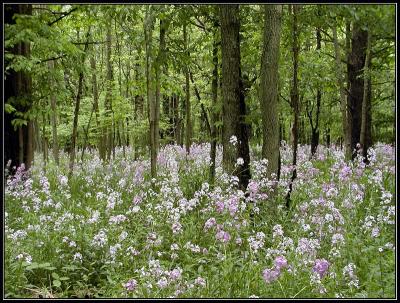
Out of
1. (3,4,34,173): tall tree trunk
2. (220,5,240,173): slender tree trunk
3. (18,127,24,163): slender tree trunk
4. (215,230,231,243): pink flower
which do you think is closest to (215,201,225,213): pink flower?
(215,230,231,243): pink flower

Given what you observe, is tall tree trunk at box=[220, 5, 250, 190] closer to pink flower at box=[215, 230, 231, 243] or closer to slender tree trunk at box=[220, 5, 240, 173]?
slender tree trunk at box=[220, 5, 240, 173]

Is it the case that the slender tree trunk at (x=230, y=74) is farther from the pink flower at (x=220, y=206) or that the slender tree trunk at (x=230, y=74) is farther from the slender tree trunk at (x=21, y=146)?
the slender tree trunk at (x=21, y=146)

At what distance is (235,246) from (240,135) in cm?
275

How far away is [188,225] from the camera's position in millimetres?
6094

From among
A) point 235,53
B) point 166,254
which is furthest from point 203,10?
point 166,254

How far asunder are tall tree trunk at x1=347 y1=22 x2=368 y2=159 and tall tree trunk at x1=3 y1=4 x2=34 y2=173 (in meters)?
9.15

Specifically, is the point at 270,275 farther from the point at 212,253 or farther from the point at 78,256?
the point at 78,256

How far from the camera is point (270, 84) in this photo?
686cm

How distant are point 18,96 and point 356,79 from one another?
31.5 ft

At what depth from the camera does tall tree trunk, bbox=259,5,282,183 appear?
6.68 meters

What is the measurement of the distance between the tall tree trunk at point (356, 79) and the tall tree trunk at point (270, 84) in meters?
7.21

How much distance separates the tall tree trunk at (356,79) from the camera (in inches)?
525

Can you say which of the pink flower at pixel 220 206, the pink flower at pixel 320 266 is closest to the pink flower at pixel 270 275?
the pink flower at pixel 320 266

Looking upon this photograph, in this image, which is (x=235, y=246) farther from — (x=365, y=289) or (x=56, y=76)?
(x=56, y=76)
